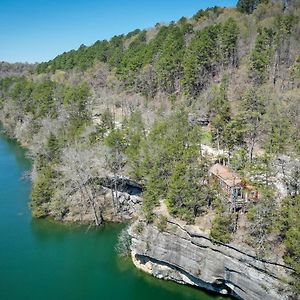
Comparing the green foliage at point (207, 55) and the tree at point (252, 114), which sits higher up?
the green foliage at point (207, 55)

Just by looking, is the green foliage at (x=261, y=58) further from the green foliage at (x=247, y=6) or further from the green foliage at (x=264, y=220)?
the green foliage at (x=247, y=6)

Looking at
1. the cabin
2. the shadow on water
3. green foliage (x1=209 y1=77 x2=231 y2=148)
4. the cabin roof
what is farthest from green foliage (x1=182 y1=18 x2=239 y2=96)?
the shadow on water

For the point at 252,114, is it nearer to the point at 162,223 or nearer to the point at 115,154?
the point at 115,154

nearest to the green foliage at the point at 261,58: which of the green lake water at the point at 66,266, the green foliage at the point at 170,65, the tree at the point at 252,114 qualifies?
the tree at the point at 252,114

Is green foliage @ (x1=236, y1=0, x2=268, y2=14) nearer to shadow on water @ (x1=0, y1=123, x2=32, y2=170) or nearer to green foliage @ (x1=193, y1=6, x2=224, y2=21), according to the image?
green foliage @ (x1=193, y1=6, x2=224, y2=21)

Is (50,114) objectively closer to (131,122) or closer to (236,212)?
(131,122)
